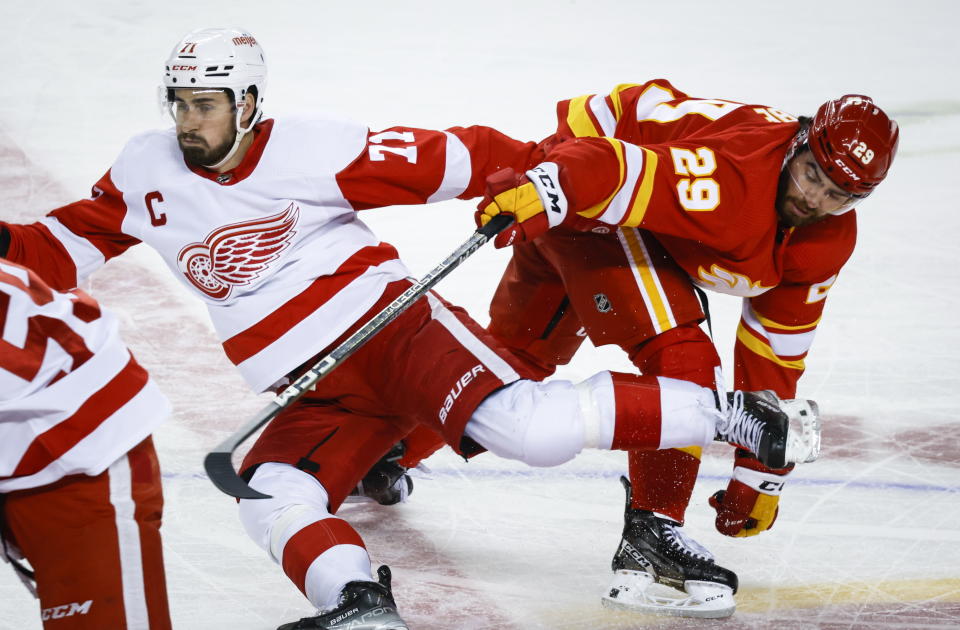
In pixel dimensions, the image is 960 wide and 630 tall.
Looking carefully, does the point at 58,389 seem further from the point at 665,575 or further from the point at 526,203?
the point at 665,575

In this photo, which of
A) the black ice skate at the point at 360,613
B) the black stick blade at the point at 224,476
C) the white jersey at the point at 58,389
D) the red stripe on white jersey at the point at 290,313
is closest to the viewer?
the white jersey at the point at 58,389

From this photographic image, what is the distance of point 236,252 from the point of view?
2.67 meters

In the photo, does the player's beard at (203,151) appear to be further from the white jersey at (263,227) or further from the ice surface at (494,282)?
the ice surface at (494,282)

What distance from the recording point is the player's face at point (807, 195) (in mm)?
2799

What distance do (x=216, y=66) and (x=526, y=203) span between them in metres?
0.69

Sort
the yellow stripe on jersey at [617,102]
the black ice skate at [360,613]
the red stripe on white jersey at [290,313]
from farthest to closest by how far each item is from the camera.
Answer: the yellow stripe on jersey at [617,102] < the red stripe on white jersey at [290,313] < the black ice skate at [360,613]

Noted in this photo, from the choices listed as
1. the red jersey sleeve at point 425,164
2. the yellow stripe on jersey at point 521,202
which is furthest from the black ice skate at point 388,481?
the yellow stripe on jersey at point 521,202

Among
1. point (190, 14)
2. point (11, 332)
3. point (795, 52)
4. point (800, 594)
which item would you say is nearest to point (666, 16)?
point (795, 52)

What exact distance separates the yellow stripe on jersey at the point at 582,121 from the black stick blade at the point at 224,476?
4.13 ft

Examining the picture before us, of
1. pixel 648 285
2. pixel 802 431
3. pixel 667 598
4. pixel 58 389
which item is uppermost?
pixel 58 389

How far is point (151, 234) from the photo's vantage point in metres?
2.70

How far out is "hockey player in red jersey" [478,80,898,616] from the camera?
2.75 m

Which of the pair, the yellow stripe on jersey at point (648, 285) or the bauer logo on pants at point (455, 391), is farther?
the yellow stripe on jersey at point (648, 285)

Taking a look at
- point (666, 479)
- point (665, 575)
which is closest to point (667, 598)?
point (665, 575)
